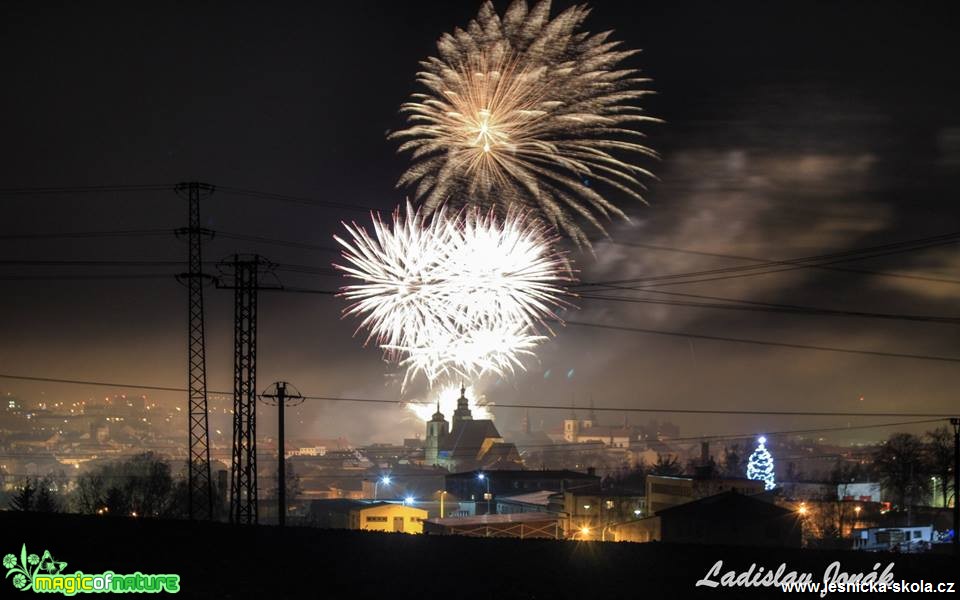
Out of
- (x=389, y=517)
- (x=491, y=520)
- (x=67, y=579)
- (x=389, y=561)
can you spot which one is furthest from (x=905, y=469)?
(x=67, y=579)

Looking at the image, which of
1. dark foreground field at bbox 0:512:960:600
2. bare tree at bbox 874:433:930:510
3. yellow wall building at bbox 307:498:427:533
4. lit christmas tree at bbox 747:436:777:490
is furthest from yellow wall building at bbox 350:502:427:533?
dark foreground field at bbox 0:512:960:600

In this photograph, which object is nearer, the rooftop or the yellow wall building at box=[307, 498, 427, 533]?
the rooftop

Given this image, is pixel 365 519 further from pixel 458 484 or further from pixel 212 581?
pixel 212 581

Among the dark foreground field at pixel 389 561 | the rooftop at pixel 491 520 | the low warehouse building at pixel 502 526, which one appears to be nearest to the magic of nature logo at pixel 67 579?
the dark foreground field at pixel 389 561

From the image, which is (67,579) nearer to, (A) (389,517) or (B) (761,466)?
(A) (389,517)

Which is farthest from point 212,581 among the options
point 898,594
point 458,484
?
point 458,484

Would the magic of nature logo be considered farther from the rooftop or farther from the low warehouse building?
the rooftop
